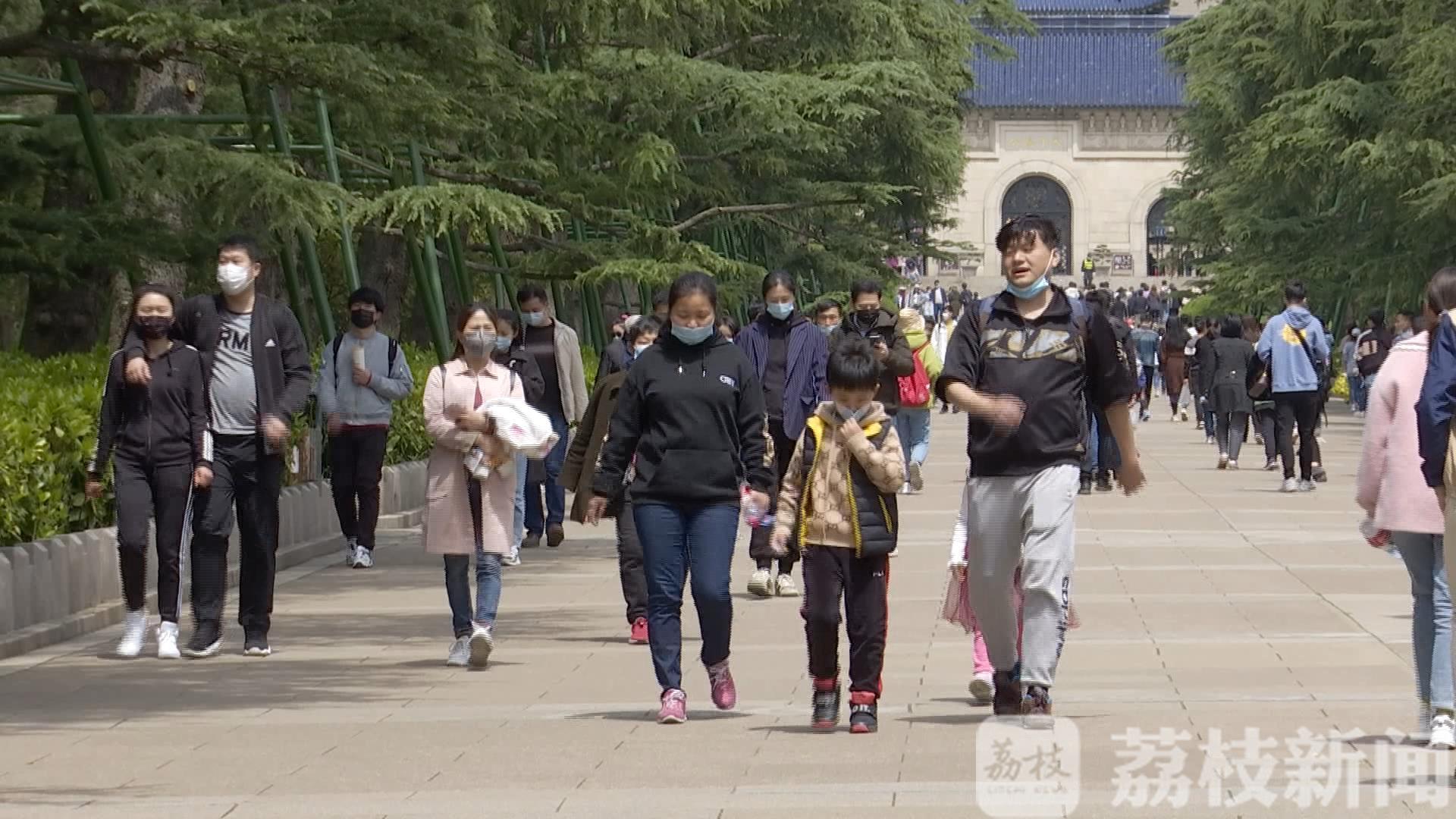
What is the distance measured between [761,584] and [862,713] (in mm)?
5180

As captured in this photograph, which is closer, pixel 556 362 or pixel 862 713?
pixel 862 713

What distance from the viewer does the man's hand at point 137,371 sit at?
11.7 meters

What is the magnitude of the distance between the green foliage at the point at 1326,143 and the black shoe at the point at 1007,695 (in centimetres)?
2814

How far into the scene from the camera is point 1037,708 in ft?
28.1

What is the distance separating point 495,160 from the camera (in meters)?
22.2

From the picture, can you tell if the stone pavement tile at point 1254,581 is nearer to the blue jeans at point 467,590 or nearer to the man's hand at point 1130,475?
the blue jeans at point 467,590

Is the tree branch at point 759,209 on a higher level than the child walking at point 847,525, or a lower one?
higher

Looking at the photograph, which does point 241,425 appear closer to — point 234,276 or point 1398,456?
point 234,276

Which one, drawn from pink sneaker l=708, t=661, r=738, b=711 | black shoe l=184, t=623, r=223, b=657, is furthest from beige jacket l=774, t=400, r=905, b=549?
black shoe l=184, t=623, r=223, b=657

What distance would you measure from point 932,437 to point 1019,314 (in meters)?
28.0

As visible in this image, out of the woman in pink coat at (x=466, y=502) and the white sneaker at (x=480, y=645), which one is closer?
the white sneaker at (x=480, y=645)

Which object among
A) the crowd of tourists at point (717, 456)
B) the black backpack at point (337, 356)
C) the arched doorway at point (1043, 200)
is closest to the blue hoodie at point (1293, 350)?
the crowd of tourists at point (717, 456)

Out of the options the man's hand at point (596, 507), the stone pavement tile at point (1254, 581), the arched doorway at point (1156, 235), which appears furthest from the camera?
the arched doorway at point (1156, 235)

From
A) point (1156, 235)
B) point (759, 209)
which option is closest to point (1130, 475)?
point (759, 209)
